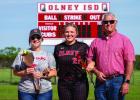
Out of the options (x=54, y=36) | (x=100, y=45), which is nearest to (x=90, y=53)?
(x=100, y=45)

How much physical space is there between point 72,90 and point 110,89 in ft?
2.82

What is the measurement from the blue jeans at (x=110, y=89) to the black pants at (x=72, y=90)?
530 millimetres

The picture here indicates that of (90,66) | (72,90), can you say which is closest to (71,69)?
(72,90)

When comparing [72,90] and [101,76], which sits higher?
[101,76]

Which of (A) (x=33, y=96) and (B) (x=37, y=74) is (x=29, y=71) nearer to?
(B) (x=37, y=74)

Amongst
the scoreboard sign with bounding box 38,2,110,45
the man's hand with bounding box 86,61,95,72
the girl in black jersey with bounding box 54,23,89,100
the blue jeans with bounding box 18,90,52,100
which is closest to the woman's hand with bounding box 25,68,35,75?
the blue jeans with bounding box 18,90,52,100

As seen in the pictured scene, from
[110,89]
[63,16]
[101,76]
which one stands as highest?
[63,16]

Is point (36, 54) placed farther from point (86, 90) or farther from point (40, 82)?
point (86, 90)

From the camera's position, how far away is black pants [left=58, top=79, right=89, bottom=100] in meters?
9.67

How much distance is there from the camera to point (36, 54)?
366 inches

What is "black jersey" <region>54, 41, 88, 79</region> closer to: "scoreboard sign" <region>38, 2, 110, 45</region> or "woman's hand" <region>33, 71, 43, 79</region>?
"woman's hand" <region>33, 71, 43, 79</region>

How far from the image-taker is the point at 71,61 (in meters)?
9.61

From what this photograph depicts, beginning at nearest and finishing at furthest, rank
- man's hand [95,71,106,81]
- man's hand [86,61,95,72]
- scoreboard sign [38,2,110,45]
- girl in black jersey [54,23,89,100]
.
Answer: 1. man's hand [95,71,106,81]
2. man's hand [86,61,95,72]
3. girl in black jersey [54,23,89,100]
4. scoreboard sign [38,2,110,45]

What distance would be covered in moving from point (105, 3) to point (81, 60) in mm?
22724
